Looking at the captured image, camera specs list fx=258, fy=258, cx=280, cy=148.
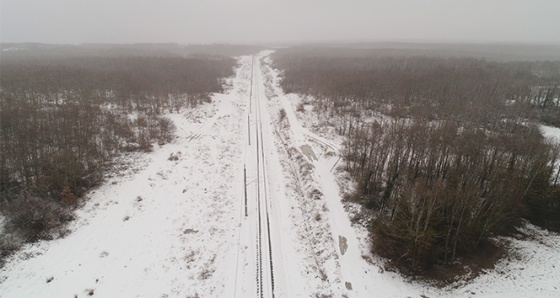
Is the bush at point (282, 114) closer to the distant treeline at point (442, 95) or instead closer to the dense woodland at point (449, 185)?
the distant treeline at point (442, 95)

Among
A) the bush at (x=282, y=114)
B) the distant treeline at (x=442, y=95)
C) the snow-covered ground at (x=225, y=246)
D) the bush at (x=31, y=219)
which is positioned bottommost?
the snow-covered ground at (x=225, y=246)

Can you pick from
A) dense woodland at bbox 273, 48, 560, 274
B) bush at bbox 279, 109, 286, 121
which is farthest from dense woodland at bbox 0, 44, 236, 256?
dense woodland at bbox 273, 48, 560, 274

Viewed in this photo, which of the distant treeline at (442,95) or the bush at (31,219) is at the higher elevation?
the distant treeline at (442,95)

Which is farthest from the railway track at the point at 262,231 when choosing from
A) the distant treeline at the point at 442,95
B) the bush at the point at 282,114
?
the distant treeline at the point at 442,95

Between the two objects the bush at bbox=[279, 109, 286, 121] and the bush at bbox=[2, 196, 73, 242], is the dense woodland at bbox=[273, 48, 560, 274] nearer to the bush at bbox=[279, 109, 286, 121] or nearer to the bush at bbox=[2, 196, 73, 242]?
the bush at bbox=[279, 109, 286, 121]

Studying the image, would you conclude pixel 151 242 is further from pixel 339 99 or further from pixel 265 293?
pixel 339 99

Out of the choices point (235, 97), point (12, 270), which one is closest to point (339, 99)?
point (235, 97)
